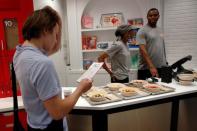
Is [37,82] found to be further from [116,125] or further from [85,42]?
[85,42]

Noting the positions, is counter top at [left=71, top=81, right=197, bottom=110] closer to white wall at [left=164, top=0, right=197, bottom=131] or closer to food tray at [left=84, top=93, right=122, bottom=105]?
food tray at [left=84, top=93, right=122, bottom=105]

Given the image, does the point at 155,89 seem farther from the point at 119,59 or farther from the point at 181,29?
the point at 181,29

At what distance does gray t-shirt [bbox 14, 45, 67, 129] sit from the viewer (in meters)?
0.93

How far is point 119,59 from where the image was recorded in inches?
105

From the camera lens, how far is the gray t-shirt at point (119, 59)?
2619 mm

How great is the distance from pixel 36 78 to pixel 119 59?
71.7 inches

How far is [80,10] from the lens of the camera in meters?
4.06

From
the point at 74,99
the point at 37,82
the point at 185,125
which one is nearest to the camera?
the point at 37,82

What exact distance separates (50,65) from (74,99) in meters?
0.25

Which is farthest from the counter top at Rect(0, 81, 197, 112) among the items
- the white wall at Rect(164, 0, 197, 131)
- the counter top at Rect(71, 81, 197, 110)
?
the white wall at Rect(164, 0, 197, 131)

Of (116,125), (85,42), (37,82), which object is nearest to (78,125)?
(116,125)

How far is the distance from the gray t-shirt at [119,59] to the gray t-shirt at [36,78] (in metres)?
1.68

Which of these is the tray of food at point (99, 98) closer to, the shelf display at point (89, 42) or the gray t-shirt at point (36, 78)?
the gray t-shirt at point (36, 78)

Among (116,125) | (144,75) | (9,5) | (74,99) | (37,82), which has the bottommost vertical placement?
(116,125)
